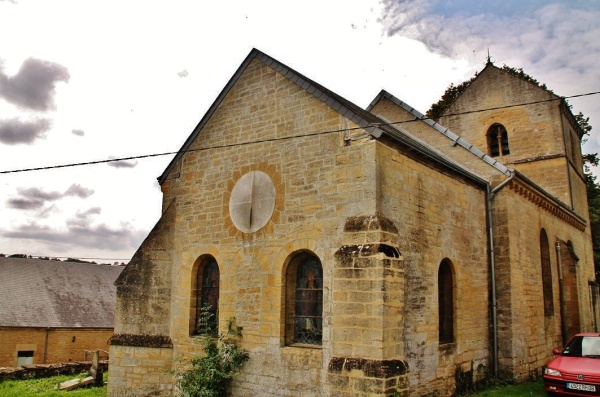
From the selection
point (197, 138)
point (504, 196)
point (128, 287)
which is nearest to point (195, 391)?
point (128, 287)

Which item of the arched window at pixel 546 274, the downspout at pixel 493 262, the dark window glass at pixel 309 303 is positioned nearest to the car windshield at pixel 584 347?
the downspout at pixel 493 262

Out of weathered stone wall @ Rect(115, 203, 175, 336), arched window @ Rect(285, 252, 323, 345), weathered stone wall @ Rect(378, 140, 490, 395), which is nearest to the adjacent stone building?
weathered stone wall @ Rect(115, 203, 175, 336)

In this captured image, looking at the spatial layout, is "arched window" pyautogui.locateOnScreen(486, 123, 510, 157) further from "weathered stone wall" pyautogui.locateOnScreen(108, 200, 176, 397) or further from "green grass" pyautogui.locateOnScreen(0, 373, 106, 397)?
"green grass" pyautogui.locateOnScreen(0, 373, 106, 397)

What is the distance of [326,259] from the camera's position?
9.02 metres

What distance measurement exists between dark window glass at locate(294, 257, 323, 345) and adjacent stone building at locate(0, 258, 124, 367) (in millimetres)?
23667

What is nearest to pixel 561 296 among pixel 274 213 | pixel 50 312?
pixel 274 213

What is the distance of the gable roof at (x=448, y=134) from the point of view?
13.6m

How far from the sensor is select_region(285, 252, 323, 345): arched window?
30.5ft

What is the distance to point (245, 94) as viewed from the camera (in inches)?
444

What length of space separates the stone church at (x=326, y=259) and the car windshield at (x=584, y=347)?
4.44 ft

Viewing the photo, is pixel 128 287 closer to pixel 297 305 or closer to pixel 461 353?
pixel 297 305

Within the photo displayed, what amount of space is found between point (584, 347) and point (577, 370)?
4.39ft

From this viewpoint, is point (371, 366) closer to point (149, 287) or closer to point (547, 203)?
point (149, 287)

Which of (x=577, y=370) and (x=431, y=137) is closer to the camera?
(x=577, y=370)
